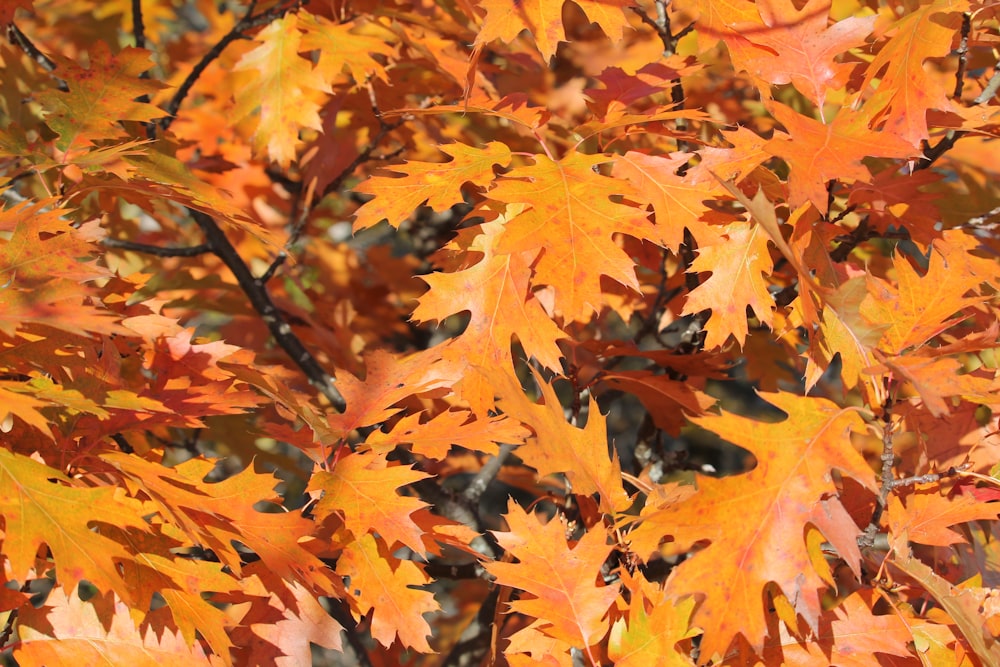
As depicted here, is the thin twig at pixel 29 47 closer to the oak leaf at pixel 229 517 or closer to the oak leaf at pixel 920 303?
the oak leaf at pixel 229 517

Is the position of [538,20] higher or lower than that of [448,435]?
higher

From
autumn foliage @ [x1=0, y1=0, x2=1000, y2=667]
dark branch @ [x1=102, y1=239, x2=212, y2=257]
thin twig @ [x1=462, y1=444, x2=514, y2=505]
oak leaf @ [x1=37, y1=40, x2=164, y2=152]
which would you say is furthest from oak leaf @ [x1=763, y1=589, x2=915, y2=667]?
dark branch @ [x1=102, y1=239, x2=212, y2=257]

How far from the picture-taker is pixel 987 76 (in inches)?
77.4

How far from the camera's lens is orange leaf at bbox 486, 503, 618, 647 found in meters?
1.18

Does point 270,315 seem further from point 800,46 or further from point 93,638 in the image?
point 800,46

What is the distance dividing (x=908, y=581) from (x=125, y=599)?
43.2 inches

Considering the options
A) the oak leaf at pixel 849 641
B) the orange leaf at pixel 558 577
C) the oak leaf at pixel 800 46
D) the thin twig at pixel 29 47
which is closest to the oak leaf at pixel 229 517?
the orange leaf at pixel 558 577

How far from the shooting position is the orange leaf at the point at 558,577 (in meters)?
1.18

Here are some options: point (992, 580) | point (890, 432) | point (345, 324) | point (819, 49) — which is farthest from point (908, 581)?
point (345, 324)

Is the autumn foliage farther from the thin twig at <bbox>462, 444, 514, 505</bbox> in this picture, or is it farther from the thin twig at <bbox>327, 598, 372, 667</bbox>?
the thin twig at <bbox>462, 444, 514, 505</bbox>

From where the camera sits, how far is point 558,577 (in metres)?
1.21

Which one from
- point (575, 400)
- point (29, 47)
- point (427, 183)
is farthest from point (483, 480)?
point (29, 47)

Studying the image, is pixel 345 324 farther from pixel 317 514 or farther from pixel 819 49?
pixel 819 49

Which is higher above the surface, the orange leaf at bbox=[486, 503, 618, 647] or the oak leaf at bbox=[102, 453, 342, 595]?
the oak leaf at bbox=[102, 453, 342, 595]
